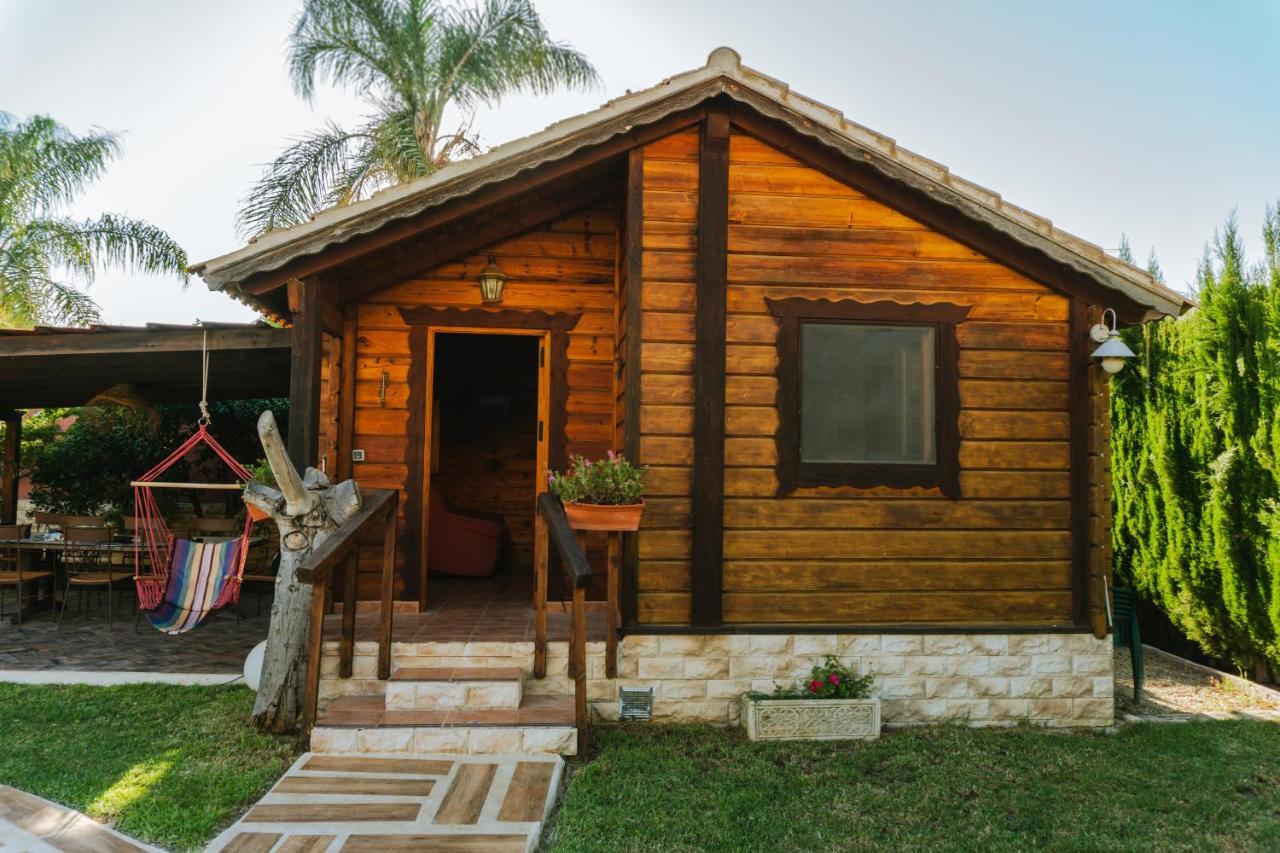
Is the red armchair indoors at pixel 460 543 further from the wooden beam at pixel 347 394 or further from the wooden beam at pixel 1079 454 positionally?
the wooden beam at pixel 1079 454

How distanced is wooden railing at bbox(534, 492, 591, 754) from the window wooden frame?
1464 millimetres

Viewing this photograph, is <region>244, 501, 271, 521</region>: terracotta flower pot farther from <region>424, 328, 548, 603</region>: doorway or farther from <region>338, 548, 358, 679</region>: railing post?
<region>424, 328, 548, 603</region>: doorway

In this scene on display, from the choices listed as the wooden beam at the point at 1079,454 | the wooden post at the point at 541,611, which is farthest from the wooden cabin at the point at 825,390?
the wooden post at the point at 541,611

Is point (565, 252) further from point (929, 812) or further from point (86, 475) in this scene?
point (86, 475)

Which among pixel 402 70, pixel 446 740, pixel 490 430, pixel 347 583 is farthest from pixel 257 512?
pixel 402 70

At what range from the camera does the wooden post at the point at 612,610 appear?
4836mm

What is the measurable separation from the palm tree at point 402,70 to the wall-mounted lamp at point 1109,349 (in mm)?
11391

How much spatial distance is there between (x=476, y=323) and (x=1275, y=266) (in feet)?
19.4

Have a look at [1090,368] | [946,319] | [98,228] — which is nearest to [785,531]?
[946,319]

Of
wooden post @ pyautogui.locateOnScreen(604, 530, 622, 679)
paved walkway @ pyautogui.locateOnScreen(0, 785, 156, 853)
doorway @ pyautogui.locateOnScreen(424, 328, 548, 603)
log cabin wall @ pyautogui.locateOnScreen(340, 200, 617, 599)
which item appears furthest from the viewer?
doorway @ pyautogui.locateOnScreen(424, 328, 548, 603)

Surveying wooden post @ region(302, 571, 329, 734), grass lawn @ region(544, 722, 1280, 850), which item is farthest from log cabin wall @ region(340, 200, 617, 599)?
grass lawn @ region(544, 722, 1280, 850)

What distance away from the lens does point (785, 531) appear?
522 centimetres

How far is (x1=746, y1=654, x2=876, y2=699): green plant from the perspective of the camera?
4945 millimetres

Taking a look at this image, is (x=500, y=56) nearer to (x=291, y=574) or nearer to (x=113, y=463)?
(x=113, y=463)
